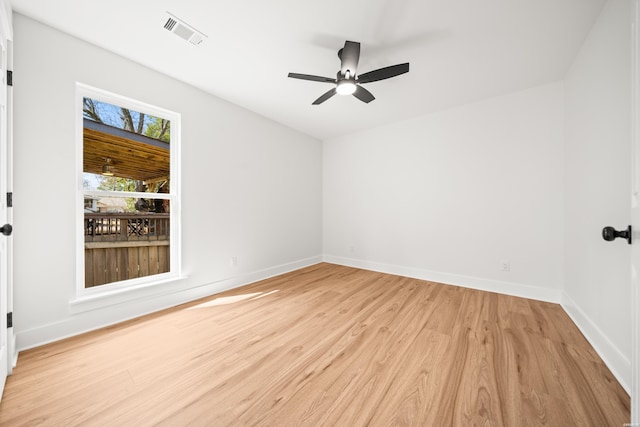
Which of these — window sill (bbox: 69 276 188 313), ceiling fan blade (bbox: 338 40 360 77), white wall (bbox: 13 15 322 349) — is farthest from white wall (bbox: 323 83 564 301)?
window sill (bbox: 69 276 188 313)

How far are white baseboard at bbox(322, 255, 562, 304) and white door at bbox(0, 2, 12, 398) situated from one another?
3.96m

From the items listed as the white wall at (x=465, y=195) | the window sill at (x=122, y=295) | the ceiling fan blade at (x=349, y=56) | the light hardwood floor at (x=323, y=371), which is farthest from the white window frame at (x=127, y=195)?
the white wall at (x=465, y=195)

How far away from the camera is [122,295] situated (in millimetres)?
2271

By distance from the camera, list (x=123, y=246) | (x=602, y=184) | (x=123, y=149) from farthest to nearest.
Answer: (x=123, y=246) < (x=123, y=149) < (x=602, y=184)

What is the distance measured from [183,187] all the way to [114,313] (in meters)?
1.40

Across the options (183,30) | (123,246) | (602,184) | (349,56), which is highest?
(183,30)

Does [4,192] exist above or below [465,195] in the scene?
below

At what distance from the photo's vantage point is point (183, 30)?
1.94 metres

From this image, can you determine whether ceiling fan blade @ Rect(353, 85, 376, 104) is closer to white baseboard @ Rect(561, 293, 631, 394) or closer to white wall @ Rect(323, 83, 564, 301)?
white wall @ Rect(323, 83, 564, 301)

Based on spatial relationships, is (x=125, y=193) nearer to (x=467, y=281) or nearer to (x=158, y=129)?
(x=158, y=129)

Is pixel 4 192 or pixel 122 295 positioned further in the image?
pixel 122 295

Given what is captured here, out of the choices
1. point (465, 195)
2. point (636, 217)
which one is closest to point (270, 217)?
point (465, 195)

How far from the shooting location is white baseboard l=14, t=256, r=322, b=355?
185 cm

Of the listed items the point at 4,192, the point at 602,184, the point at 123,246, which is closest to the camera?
the point at 4,192
